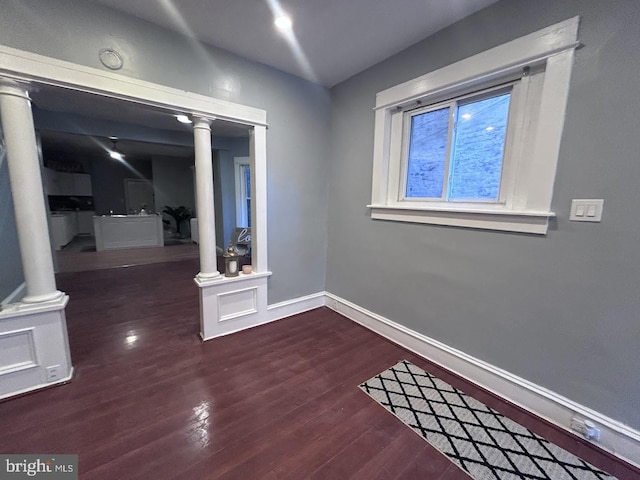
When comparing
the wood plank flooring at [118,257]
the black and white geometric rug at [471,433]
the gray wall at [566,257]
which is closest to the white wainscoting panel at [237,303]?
the black and white geometric rug at [471,433]

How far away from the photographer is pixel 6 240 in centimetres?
252

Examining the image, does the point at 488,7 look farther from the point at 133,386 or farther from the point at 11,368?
the point at 11,368

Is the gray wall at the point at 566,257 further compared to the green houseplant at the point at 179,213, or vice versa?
the green houseplant at the point at 179,213

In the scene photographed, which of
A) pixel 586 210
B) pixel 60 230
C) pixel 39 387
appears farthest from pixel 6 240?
pixel 60 230

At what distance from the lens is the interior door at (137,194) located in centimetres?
910

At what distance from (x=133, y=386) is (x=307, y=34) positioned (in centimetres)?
287

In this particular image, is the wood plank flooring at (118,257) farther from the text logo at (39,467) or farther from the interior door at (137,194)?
the text logo at (39,467)

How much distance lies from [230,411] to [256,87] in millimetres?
2612

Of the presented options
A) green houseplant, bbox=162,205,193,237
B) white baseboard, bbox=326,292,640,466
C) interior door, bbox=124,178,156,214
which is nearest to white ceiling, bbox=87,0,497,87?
white baseboard, bbox=326,292,640,466

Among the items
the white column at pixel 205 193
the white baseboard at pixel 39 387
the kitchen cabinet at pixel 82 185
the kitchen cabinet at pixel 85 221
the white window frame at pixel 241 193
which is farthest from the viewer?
the kitchen cabinet at pixel 85 221

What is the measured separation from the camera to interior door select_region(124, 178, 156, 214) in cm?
910

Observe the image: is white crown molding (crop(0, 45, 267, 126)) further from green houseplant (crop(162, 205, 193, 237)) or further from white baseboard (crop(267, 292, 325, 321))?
green houseplant (crop(162, 205, 193, 237))

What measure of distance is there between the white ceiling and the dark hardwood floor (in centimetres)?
257

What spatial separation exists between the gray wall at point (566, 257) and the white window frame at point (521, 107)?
0.05 meters
